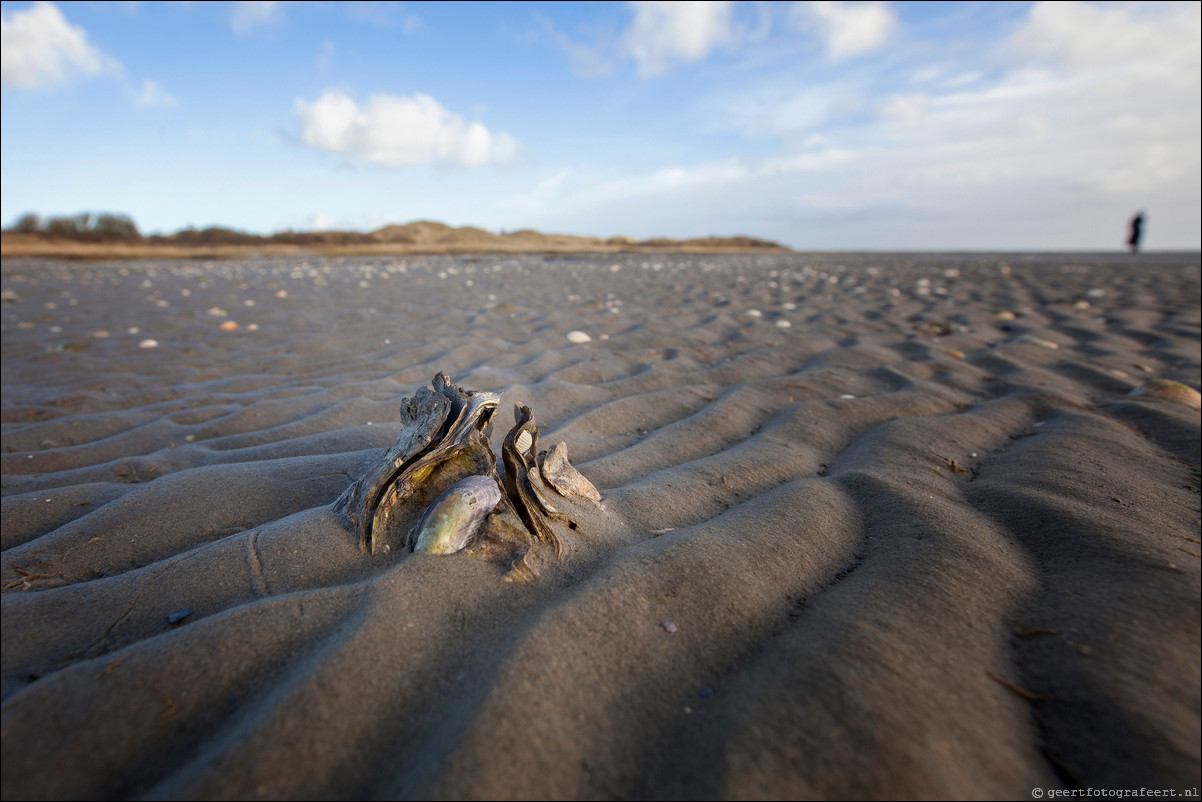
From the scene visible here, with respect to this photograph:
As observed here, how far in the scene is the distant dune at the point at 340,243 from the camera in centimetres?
1948

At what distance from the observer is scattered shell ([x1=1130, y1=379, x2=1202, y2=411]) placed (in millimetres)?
2502

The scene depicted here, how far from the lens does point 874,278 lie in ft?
28.6

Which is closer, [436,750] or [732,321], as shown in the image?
[436,750]

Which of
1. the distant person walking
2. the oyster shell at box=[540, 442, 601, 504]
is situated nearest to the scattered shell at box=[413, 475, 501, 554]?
the oyster shell at box=[540, 442, 601, 504]

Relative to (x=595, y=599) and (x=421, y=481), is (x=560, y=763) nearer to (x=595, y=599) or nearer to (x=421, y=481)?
(x=595, y=599)

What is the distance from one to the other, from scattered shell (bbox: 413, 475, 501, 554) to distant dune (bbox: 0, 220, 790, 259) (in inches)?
816

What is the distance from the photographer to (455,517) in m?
1.37

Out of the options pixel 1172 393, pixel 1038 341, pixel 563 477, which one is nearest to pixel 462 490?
pixel 563 477

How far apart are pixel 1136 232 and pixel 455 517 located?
20.4 metres

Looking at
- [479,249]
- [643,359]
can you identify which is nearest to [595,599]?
[643,359]

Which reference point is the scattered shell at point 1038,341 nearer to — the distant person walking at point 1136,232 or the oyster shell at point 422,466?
the oyster shell at point 422,466

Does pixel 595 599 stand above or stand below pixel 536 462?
below

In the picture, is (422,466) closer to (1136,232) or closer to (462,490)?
(462,490)

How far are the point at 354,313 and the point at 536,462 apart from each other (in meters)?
4.91
